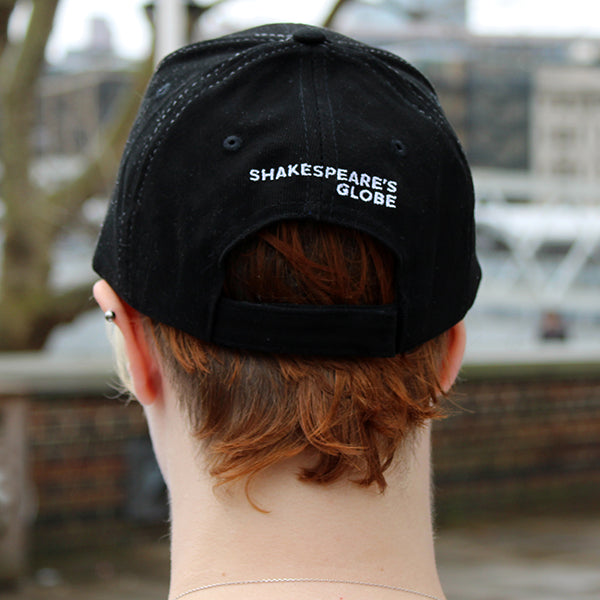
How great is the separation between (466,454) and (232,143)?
7.02 m

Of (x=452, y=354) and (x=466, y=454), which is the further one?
(x=466, y=454)

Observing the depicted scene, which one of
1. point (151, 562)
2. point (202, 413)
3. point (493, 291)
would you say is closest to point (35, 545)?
point (151, 562)

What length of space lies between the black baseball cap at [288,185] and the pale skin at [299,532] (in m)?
0.16

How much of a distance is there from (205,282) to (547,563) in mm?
6290

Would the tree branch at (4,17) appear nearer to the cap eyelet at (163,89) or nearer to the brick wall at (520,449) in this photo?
the brick wall at (520,449)

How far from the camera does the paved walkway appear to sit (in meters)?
5.78

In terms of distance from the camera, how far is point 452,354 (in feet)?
4.04

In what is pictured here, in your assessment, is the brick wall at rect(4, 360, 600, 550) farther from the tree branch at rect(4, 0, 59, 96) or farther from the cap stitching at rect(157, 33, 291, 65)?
the cap stitching at rect(157, 33, 291, 65)

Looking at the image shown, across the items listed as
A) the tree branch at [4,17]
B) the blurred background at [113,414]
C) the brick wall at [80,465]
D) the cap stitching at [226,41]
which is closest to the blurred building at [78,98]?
the blurred background at [113,414]

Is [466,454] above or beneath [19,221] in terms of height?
beneath

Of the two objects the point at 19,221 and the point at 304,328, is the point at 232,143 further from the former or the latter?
the point at 19,221

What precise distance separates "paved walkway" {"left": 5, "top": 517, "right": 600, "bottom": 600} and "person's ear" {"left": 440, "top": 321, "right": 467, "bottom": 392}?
488cm

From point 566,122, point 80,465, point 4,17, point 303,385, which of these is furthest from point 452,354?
point 566,122

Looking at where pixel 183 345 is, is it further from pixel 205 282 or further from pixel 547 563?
pixel 547 563
